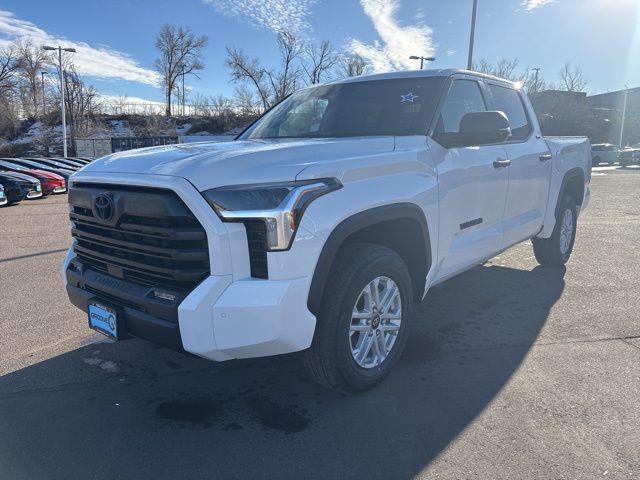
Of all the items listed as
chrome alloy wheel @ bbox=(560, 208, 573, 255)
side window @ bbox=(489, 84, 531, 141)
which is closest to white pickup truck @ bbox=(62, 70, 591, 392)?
side window @ bbox=(489, 84, 531, 141)

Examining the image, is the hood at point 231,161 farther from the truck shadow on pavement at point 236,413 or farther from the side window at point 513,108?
the side window at point 513,108

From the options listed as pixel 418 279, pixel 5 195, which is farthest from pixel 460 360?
pixel 5 195

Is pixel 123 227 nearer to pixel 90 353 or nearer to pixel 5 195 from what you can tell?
pixel 90 353

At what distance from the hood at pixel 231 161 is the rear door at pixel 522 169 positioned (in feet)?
6.05

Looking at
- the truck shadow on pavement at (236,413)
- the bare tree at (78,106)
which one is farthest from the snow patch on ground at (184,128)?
the truck shadow on pavement at (236,413)

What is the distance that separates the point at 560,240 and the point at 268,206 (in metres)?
4.68

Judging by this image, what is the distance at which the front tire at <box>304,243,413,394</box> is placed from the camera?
2.87 metres

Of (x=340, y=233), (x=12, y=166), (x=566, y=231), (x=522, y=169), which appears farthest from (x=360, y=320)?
(x=12, y=166)

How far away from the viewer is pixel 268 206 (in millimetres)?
2537

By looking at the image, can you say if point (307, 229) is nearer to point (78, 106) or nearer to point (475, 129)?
point (475, 129)

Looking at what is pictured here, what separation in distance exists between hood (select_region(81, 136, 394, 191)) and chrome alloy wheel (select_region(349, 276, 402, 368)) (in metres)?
0.81

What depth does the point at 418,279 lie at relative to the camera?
3.60 m

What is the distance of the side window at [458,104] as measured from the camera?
3.85 metres

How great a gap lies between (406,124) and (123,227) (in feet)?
6.76
